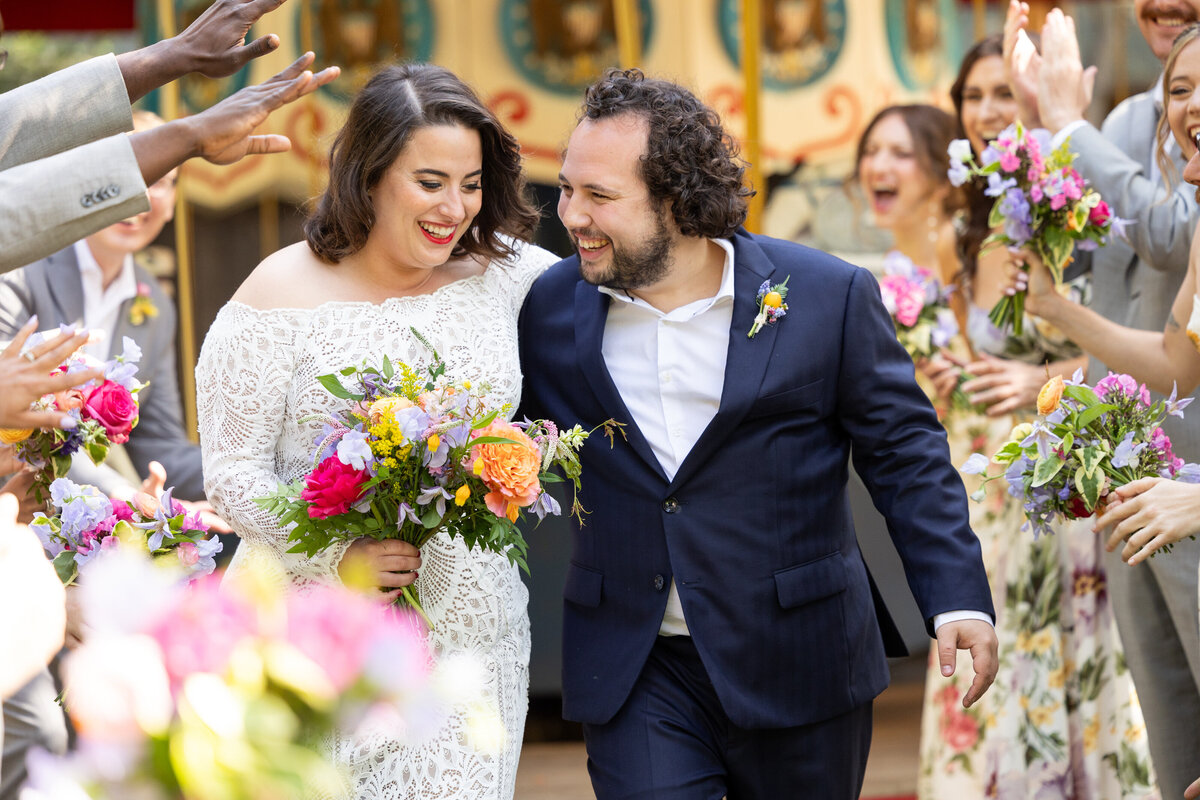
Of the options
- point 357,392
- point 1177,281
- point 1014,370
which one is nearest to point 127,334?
point 357,392

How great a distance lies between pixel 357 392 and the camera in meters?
2.72

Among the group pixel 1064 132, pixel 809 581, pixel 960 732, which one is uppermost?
pixel 1064 132

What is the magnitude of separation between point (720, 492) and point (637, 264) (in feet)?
1.79

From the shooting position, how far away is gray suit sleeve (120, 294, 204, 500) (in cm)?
462

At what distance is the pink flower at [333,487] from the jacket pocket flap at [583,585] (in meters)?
0.72

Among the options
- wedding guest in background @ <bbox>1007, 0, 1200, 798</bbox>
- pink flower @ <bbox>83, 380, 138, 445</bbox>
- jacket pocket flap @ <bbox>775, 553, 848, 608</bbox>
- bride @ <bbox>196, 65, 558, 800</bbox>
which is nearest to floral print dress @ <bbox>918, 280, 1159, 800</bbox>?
wedding guest in background @ <bbox>1007, 0, 1200, 798</bbox>

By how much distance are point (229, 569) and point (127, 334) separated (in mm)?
1969

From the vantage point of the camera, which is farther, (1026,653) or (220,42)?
(1026,653)

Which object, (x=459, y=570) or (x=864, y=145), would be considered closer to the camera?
(x=459, y=570)

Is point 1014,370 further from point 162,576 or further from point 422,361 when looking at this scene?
point 162,576

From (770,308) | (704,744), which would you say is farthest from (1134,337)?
(704,744)

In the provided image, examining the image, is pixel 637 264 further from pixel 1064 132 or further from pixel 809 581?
pixel 1064 132

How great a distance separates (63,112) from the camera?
2.74 metres

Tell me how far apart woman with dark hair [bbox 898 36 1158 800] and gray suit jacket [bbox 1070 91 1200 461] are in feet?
0.96
